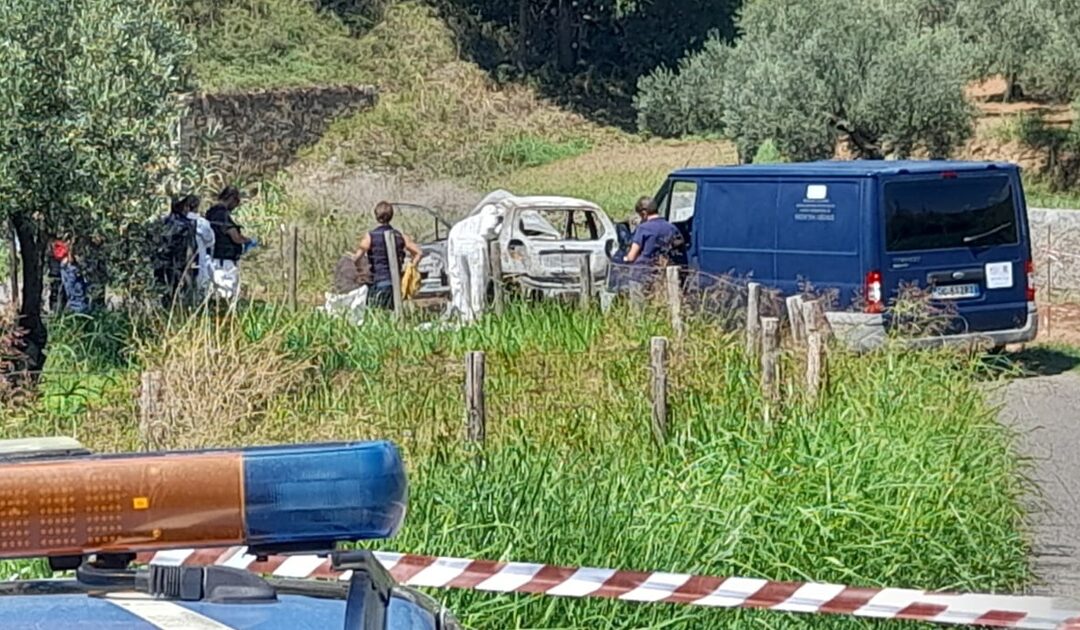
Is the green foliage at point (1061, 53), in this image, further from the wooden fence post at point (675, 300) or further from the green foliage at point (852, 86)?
the wooden fence post at point (675, 300)

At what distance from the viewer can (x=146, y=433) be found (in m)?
8.41

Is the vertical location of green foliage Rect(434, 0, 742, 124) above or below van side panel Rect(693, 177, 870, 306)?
above

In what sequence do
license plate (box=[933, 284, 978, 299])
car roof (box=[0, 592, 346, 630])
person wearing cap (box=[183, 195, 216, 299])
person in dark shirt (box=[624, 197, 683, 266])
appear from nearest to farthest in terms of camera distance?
car roof (box=[0, 592, 346, 630]) → license plate (box=[933, 284, 978, 299]) → person wearing cap (box=[183, 195, 216, 299]) → person in dark shirt (box=[624, 197, 683, 266])


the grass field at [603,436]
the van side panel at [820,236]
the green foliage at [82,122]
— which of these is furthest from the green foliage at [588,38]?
the grass field at [603,436]

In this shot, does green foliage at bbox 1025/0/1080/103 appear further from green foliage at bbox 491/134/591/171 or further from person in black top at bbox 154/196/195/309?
person in black top at bbox 154/196/195/309

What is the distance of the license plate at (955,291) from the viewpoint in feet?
47.8

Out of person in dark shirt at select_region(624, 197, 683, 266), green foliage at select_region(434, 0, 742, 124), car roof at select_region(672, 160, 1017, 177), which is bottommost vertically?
person in dark shirt at select_region(624, 197, 683, 266)

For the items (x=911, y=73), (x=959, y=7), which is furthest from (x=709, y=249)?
(x=959, y=7)

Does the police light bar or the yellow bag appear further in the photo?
the yellow bag

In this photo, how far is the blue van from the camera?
14289 millimetres

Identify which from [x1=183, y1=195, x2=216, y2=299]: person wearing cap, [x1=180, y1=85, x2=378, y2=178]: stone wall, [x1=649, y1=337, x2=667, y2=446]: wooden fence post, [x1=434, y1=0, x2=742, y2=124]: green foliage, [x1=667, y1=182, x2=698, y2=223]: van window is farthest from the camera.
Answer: [x1=434, y1=0, x2=742, y2=124]: green foliage

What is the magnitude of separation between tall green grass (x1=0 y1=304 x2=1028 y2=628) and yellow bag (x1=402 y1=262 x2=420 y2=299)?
5.09 m

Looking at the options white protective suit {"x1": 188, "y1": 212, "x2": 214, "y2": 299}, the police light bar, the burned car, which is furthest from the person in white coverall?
the police light bar

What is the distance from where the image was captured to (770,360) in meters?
9.27
